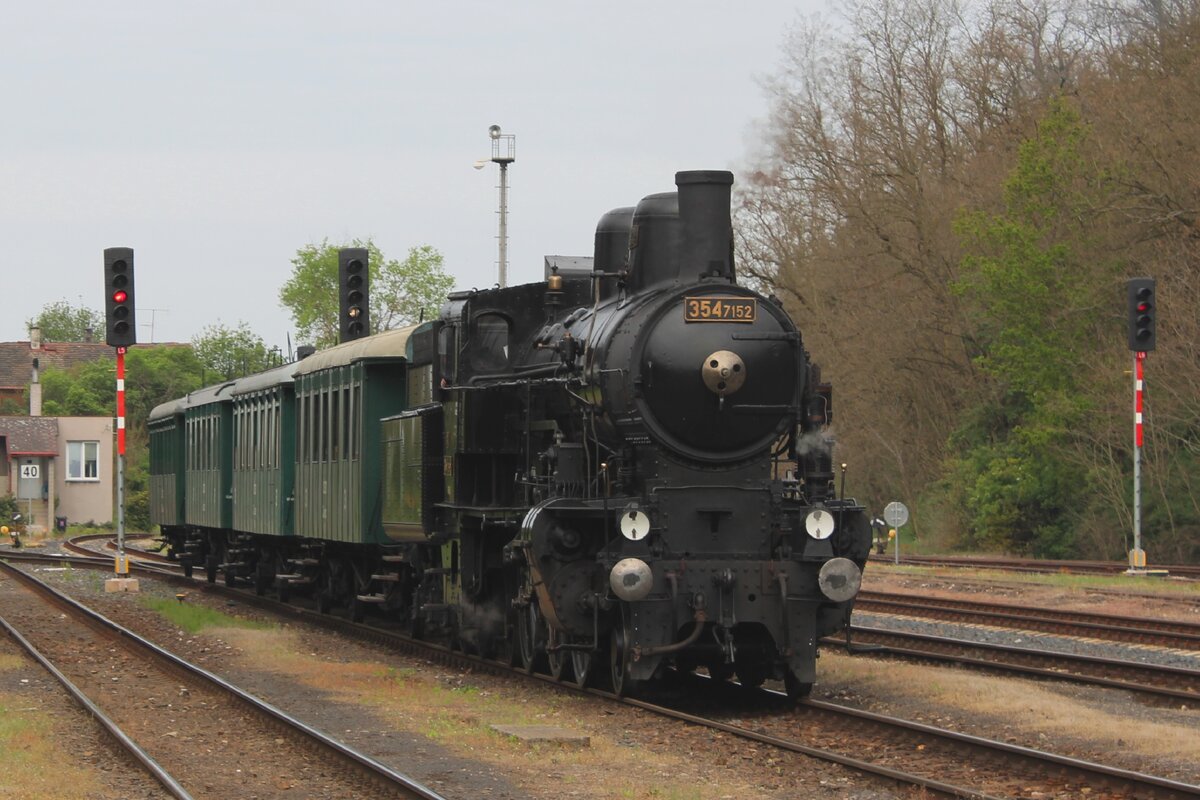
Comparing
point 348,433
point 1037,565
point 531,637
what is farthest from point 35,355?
point 531,637

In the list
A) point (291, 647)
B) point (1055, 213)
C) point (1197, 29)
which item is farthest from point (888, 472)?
point (291, 647)

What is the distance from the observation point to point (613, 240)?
13.9 metres

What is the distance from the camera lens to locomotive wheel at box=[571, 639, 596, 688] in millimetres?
13109

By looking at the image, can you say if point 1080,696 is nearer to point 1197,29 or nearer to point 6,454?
point 1197,29

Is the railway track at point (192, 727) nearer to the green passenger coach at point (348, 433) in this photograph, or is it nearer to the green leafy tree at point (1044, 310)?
the green passenger coach at point (348, 433)

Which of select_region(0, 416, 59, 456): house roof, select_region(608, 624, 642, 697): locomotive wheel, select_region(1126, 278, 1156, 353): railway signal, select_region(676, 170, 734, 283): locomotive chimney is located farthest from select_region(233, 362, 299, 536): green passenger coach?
select_region(0, 416, 59, 456): house roof

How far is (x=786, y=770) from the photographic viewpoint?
975cm

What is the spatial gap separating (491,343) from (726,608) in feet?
13.8

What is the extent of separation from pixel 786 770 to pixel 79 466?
6418 centimetres

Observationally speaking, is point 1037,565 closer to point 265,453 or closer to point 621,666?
point 265,453

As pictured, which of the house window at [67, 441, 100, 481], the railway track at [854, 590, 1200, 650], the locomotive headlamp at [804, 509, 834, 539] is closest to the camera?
the locomotive headlamp at [804, 509, 834, 539]

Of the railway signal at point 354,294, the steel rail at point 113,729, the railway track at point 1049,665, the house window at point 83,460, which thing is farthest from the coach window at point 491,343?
the house window at point 83,460

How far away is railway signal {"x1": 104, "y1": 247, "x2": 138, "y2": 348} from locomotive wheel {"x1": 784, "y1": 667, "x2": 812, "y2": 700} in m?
13.8

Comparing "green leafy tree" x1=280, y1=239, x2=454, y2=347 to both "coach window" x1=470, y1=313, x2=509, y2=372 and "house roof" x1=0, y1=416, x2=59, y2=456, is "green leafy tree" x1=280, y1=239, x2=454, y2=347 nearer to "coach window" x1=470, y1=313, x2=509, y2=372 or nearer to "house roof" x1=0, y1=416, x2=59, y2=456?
"house roof" x1=0, y1=416, x2=59, y2=456
